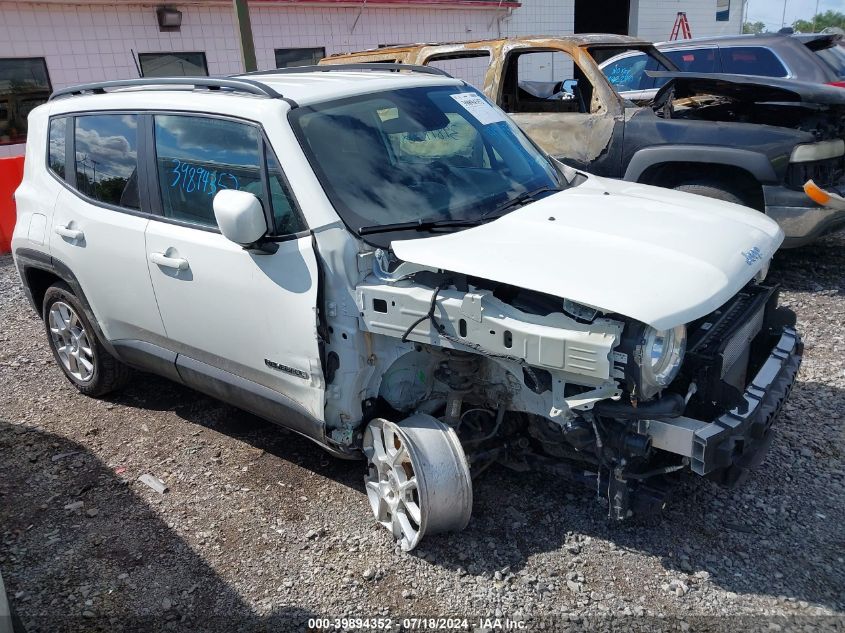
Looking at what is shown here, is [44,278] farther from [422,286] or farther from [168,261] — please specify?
[422,286]

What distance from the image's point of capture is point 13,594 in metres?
3.14

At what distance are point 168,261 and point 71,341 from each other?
1.68 metres

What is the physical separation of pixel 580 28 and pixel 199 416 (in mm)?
21033

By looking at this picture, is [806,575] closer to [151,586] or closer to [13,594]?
[151,586]

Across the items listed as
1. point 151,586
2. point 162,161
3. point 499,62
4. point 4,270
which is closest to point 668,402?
point 151,586

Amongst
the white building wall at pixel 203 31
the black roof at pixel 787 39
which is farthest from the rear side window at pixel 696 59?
the white building wall at pixel 203 31

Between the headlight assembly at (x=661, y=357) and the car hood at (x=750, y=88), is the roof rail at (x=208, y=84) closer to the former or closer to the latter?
the headlight assembly at (x=661, y=357)

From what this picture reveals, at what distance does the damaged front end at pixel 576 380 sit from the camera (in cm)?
265

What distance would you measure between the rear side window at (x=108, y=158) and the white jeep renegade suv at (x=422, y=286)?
0.05 feet

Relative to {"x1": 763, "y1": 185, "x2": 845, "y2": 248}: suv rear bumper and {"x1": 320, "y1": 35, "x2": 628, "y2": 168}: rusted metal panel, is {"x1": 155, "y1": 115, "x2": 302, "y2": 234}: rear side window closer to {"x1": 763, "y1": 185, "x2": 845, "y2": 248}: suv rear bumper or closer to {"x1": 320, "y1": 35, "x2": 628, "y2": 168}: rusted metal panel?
{"x1": 320, "y1": 35, "x2": 628, "y2": 168}: rusted metal panel

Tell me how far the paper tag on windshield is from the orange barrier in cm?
699

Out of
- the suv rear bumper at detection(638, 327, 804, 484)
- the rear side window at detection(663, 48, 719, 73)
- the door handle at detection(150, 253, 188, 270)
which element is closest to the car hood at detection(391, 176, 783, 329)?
the suv rear bumper at detection(638, 327, 804, 484)

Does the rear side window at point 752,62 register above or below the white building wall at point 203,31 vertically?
below

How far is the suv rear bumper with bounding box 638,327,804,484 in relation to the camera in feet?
8.79
